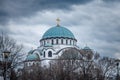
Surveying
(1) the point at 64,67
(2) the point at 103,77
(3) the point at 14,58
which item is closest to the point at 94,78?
(2) the point at 103,77

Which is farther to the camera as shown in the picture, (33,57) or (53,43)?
(53,43)

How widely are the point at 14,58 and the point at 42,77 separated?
603 inches

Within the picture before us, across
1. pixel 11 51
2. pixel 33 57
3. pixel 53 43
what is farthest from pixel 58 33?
pixel 11 51

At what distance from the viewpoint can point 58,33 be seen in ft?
347

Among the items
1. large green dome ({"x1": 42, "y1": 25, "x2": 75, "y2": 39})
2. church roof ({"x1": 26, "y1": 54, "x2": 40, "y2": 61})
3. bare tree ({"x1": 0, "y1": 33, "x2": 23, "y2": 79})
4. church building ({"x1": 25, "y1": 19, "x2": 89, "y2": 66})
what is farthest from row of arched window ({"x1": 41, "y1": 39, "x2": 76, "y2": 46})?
bare tree ({"x1": 0, "y1": 33, "x2": 23, "y2": 79})

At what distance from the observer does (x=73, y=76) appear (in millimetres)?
67000

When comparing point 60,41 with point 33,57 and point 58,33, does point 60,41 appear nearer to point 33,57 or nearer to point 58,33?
point 58,33

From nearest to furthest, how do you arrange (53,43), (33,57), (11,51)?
(11,51) → (33,57) → (53,43)

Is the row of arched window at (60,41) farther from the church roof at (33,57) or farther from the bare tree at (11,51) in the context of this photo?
the bare tree at (11,51)

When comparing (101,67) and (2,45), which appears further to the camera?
(101,67)

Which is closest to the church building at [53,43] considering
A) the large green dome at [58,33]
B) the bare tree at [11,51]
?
the large green dome at [58,33]

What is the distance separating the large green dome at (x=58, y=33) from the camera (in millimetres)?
105688

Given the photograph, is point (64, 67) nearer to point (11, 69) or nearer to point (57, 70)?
point (57, 70)

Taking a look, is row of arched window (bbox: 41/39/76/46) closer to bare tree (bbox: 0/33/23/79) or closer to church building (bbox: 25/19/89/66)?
church building (bbox: 25/19/89/66)
